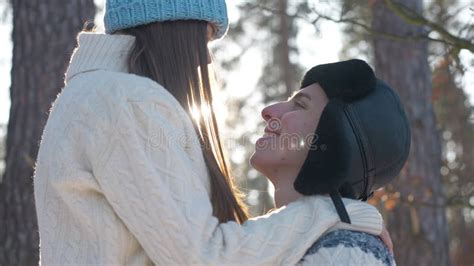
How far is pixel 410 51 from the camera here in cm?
913

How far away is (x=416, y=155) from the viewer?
888 cm

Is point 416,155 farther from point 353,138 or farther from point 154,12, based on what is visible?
point 154,12

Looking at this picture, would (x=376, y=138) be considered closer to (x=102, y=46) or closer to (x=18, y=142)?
(x=102, y=46)

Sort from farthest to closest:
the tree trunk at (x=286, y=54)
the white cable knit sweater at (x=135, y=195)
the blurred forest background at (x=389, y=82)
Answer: the tree trunk at (x=286, y=54) → the blurred forest background at (x=389, y=82) → the white cable knit sweater at (x=135, y=195)

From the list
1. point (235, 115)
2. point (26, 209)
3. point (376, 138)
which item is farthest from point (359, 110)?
point (235, 115)

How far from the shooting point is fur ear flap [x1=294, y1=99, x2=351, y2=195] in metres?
3.32

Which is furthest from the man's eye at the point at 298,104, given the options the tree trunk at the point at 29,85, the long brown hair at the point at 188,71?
the tree trunk at the point at 29,85

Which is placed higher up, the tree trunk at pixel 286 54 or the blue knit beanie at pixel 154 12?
the blue knit beanie at pixel 154 12

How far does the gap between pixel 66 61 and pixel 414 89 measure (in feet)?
13.3

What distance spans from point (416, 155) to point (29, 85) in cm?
409

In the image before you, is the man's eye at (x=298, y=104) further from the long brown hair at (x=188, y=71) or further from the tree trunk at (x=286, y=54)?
the tree trunk at (x=286, y=54)

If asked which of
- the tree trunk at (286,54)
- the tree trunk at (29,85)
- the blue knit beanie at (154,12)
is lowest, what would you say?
the tree trunk at (286,54)

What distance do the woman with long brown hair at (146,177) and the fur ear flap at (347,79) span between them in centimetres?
40

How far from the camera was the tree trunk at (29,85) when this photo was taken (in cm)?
551
